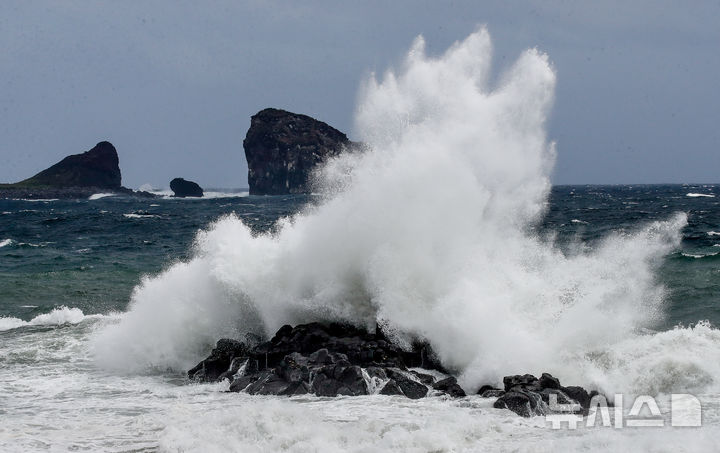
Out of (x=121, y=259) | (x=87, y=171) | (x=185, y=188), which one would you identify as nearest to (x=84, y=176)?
(x=87, y=171)

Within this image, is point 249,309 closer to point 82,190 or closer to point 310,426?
point 310,426

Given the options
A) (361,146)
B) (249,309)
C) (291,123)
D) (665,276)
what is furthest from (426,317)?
(291,123)

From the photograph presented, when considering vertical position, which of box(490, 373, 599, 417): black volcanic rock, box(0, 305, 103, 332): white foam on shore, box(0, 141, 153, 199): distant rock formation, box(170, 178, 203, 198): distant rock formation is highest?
box(0, 141, 153, 199): distant rock formation

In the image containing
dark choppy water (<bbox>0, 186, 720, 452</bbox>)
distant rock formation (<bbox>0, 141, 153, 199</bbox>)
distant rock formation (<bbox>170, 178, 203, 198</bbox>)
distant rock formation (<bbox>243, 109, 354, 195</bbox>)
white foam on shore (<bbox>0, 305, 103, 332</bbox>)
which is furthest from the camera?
distant rock formation (<bbox>0, 141, 153, 199</bbox>)

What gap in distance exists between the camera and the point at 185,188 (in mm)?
145500

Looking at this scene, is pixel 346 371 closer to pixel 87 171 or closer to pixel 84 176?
pixel 84 176

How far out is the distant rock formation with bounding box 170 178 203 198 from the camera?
5728 inches

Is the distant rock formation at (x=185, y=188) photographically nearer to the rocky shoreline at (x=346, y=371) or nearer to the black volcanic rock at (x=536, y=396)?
the rocky shoreline at (x=346, y=371)

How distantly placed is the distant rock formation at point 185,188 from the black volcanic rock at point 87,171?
60.3 ft

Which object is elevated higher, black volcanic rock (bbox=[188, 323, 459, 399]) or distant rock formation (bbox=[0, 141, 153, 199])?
distant rock formation (bbox=[0, 141, 153, 199])

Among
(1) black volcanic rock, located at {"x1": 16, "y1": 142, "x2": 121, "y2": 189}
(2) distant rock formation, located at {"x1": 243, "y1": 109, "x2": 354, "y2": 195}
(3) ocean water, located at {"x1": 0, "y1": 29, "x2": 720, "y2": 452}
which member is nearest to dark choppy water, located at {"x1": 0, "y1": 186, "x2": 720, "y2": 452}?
(3) ocean water, located at {"x1": 0, "y1": 29, "x2": 720, "y2": 452}

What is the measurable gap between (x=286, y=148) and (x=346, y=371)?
134 meters

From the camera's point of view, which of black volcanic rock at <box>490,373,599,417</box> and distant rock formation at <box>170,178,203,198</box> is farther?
distant rock formation at <box>170,178,203,198</box>

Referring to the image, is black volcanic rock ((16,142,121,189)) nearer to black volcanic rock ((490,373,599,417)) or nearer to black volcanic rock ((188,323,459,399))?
black volcanic rock ((188,323,459,399))
